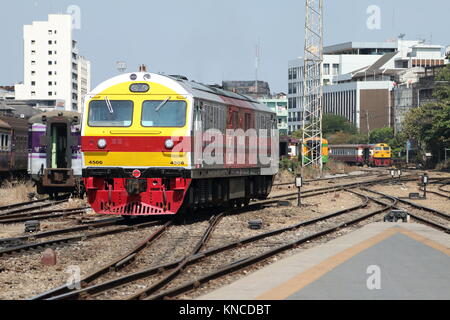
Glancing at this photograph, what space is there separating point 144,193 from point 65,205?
8300mm

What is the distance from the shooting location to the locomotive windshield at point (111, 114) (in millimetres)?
20328

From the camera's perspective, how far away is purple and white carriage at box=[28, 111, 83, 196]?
29.2 meters

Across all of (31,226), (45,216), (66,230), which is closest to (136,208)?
(66,230)

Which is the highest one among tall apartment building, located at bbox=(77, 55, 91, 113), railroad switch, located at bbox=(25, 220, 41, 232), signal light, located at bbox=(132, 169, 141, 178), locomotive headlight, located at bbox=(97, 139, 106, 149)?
tall apartment building, located at bbox=(77, 55, 91, 113)

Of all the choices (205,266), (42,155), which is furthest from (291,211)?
(205,266)

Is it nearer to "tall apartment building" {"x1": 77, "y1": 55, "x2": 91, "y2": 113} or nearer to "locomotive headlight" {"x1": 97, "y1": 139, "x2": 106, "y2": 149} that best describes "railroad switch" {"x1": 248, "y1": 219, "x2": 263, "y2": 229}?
"locomotive headlight" {"x1": 97, "y1": 139, "x2": 106, "y2": 149}

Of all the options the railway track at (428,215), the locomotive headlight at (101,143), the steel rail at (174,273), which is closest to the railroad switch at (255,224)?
the steel rail at (174,273)

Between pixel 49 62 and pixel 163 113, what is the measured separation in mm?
151171

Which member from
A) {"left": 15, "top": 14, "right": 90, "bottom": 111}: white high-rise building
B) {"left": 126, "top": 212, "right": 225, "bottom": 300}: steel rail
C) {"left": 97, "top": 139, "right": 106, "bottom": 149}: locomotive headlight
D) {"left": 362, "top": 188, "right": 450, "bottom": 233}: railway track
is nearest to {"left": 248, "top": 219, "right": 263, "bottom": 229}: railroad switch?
{"left": 126, "top": 212, "right": 225, "bottom": 300}: steel rail

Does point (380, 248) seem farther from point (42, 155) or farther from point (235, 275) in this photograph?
point (42, 155)

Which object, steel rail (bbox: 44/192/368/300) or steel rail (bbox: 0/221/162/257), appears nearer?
steel rail (bbox: 44/192/368/300)

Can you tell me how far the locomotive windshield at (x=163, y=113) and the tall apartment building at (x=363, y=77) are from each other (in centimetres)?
13161

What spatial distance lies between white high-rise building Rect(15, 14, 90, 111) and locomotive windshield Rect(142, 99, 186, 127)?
145997 millimetres
